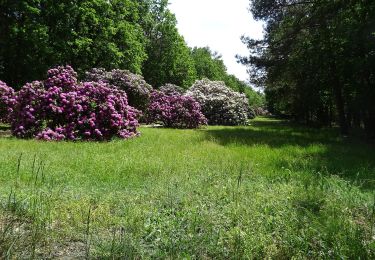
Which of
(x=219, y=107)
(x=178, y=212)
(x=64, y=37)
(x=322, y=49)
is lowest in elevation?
(x=178, y=212)

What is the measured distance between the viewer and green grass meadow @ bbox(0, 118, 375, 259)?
13.3ft

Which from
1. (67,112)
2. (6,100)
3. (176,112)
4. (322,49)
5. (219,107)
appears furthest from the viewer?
(219,107)

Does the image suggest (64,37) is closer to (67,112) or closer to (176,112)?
(176,112)

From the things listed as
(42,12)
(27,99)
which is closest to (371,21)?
(27,99)

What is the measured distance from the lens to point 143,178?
760cm

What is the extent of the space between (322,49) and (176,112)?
9483 mm

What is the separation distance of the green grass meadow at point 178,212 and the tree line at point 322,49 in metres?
9.43

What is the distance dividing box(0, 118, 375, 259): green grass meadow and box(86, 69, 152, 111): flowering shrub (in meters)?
12.9

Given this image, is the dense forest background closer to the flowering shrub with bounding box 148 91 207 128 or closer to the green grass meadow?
the flowering shrub with bounding box 148 91 207 128

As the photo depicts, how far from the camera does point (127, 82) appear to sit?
21.8 meters

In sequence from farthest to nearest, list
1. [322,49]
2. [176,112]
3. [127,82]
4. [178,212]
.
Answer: [176,112]
[127,82]
[322,49]
[178,212]

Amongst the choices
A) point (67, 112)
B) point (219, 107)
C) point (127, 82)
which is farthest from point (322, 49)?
point (219, 107)

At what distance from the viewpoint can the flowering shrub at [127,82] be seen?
21688 millimetres

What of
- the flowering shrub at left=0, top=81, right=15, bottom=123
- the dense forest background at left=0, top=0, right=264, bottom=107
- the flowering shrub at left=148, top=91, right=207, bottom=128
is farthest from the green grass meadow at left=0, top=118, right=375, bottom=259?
the dense forest background at left=0, top=0, right=264, bottom=107
